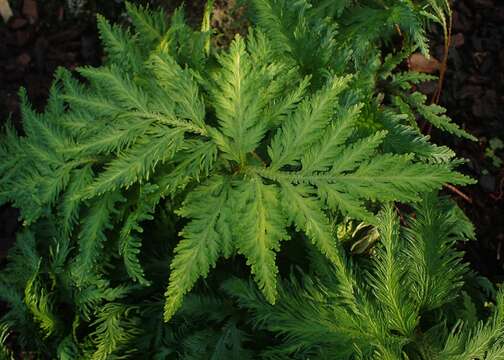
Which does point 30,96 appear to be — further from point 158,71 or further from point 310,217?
point 310,217

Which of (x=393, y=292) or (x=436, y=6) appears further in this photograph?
(x=436, y=6)

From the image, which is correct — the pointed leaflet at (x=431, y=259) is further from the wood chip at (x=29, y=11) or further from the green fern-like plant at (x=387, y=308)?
the wood chip at (x=29, y=11)

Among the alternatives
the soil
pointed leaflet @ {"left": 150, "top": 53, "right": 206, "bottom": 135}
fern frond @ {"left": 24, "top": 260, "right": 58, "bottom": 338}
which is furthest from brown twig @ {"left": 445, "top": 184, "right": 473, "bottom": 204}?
fern frond @ {"left": 24, "top": 260, "right": 58, "bottom": 338}

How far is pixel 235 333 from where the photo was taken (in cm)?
160

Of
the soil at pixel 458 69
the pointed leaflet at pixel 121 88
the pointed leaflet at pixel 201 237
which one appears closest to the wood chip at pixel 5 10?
the soil at pixel 458 69

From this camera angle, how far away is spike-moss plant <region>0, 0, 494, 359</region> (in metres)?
1.29

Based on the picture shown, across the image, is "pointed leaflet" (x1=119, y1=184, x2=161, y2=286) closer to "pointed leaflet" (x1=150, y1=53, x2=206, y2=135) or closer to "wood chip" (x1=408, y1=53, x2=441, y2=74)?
"pointed leaflet" (x1=150, y1=53, x2=206, y2=135)

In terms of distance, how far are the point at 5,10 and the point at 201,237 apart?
1.71 metres

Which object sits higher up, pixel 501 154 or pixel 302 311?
pixel 302 311

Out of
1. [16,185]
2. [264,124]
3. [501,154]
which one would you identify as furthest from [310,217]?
[501,154]

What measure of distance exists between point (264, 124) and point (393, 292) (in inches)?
20.9

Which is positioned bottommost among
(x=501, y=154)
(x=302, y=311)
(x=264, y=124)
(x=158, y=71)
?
(x=501, y=154)

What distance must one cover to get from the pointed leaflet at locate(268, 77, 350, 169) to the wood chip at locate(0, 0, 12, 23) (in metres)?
1.67

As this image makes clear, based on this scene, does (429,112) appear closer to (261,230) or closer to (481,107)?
(481,107)
